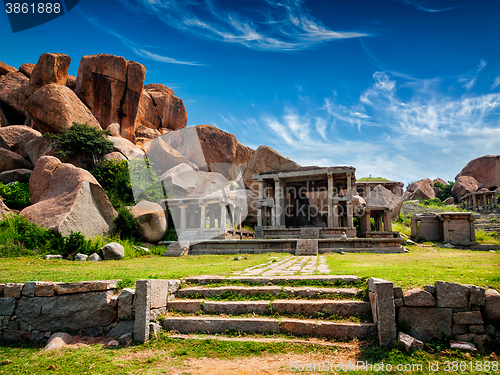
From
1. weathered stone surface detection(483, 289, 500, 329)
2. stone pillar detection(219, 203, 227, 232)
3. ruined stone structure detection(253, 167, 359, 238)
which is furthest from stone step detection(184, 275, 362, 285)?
stone pillar detection(219, 203, 227, 232)

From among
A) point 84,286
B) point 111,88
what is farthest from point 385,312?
point 111,88

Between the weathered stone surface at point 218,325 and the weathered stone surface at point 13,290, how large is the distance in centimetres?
318

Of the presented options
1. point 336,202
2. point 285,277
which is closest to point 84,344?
point 285,277

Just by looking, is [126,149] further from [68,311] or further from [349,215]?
[68,311]

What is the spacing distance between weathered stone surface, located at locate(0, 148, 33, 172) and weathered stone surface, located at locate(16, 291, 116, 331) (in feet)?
72.3

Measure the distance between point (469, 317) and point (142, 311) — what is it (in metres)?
5.05

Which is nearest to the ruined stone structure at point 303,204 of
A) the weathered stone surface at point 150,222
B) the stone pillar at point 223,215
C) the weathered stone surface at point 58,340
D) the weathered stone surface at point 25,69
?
the stone pillar at point 223,215

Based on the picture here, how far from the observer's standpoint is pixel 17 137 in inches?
1010

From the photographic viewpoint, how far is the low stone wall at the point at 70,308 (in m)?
5.47

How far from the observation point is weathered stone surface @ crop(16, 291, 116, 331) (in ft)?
18.5

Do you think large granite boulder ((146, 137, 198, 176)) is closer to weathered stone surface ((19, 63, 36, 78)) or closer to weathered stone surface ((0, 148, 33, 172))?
weathered stone surface ((0, 148, 33, 172))

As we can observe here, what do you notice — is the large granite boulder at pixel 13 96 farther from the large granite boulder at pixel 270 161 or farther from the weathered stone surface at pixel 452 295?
the weathered stone surface at pixel 452 295

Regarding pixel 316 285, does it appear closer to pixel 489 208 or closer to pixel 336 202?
pixel 336 202

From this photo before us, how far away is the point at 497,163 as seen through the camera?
46.7 m
